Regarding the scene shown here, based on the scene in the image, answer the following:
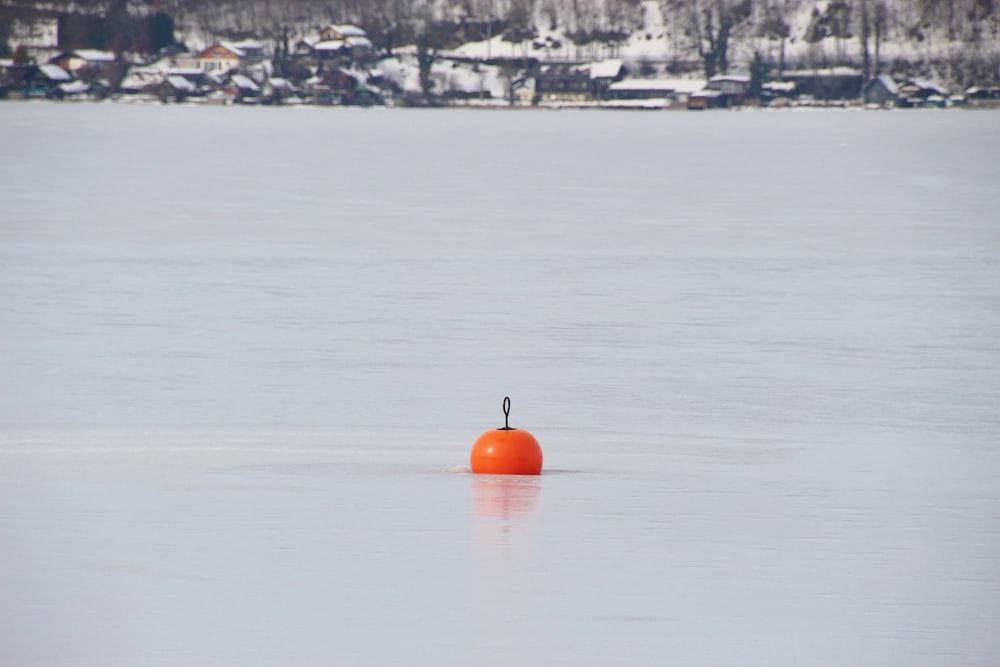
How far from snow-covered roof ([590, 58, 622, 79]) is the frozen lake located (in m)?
91.8

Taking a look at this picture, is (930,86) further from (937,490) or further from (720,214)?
(937,490)

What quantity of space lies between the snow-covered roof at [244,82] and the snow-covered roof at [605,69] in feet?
67.4

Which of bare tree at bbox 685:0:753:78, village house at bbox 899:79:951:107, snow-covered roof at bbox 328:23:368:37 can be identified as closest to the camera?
village house at bbox 899:79:951:107

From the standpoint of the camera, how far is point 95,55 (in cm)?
10725

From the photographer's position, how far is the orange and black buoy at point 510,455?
21.7 ft

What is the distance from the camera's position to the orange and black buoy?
6.60 metres

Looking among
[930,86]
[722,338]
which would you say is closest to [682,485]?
[722,338]

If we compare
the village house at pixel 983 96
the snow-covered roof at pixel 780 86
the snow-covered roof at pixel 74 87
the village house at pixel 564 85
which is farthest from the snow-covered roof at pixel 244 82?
the village house at pixel 983 96

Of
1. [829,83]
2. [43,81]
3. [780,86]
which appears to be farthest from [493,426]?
[780,86]

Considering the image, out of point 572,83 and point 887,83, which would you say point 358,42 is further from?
point 887,83

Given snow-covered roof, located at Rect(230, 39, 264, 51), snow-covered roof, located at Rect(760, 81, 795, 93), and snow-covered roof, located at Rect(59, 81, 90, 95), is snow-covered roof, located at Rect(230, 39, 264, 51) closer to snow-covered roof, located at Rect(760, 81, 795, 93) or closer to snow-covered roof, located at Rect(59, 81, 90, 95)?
snow-covered roof, located at Rect(59, 81, 90, 95)

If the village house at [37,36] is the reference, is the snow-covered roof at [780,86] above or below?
below

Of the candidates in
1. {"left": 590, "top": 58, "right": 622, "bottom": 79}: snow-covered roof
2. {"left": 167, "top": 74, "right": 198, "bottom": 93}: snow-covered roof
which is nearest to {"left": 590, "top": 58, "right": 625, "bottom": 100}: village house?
{"left": 590, "top": 58, "right": 622, "bottom": 79}: snow-covered roof

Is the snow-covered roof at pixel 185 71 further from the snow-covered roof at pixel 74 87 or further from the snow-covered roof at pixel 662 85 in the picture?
the snow-covered roof at pixel 662 85
